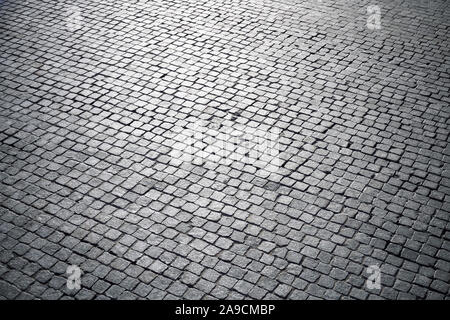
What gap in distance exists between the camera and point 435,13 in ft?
31.8

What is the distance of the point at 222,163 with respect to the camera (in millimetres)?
6312

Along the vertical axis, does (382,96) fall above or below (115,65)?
below

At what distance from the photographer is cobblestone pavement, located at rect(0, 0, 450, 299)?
4984 mm

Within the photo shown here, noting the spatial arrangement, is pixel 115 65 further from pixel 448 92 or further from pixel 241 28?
pixel 448 92

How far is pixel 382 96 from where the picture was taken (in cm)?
741

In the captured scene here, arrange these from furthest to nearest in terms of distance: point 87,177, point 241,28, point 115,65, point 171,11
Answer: point 171,11, point 241,28, point 115,65, point 87,177

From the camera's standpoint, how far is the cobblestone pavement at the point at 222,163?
4.98 metres

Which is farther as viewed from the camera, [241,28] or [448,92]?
[241,28]
